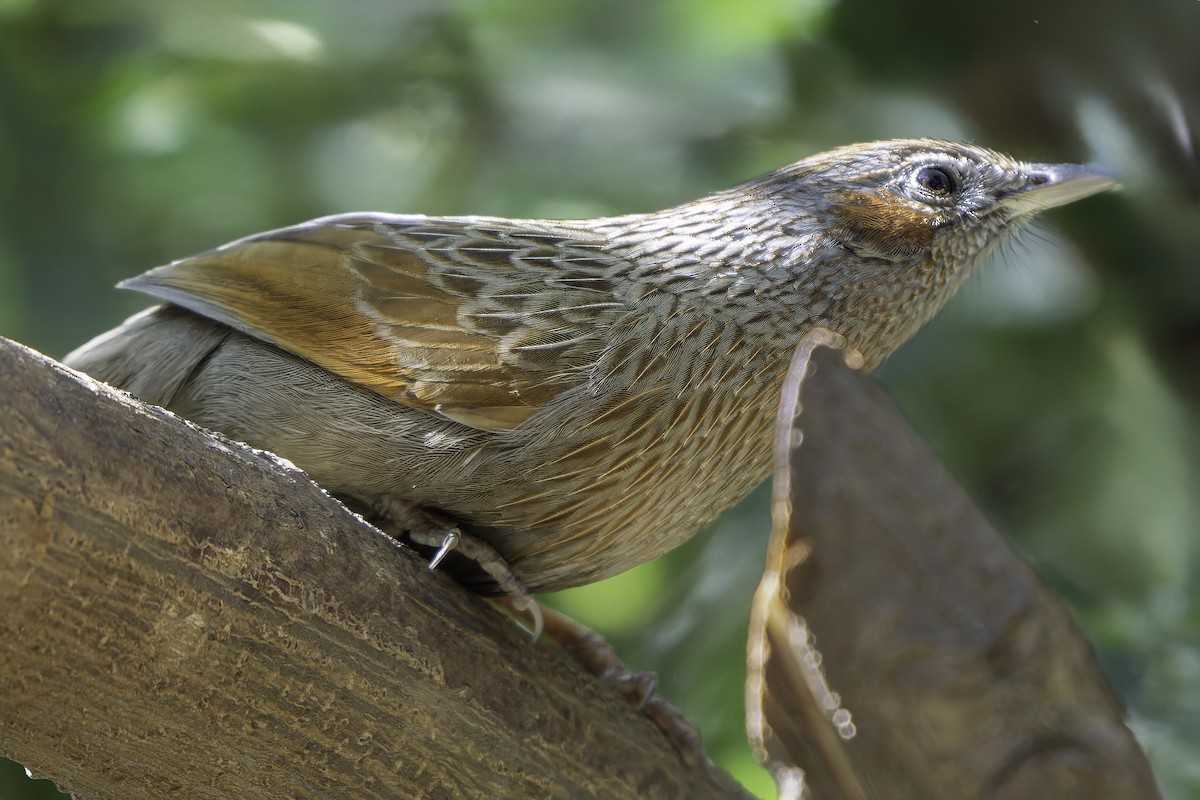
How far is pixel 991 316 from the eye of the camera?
12.1 feet

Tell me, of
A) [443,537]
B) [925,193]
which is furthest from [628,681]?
[925,193]

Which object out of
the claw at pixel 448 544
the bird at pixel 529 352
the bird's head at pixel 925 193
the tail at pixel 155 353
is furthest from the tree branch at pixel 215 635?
the bird's head at pixel 925 193

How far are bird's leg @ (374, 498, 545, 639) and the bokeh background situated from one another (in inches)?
55.7

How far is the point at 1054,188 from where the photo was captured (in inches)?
105

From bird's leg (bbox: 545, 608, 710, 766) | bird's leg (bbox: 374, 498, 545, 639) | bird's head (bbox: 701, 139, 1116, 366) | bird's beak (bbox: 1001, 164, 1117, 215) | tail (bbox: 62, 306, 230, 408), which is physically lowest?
bird's leg (bbox: 545, 608, 710, 766)

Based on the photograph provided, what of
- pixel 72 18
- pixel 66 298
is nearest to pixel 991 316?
pixel 66 298

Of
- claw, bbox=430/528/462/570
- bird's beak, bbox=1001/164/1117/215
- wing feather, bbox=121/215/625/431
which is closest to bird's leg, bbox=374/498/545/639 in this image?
claw, bbox=430/528/462/570

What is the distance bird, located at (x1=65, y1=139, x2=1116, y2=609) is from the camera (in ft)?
7.45

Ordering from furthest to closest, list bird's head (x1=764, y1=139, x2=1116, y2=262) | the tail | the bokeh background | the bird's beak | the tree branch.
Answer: the bokeh background < the bird's beak < bird's head (x1=764, y1=139, x2=1116, y2=262) < the tail < the tree branch

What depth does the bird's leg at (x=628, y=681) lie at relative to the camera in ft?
8.62

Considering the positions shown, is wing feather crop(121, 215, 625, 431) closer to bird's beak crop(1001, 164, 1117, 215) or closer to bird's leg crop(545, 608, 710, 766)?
bird's leg crop(545, 608, 710, 766)

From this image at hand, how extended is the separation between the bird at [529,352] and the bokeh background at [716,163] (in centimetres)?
97

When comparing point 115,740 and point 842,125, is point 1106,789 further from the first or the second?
point 842,125

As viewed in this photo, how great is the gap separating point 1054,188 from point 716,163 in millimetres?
1403
